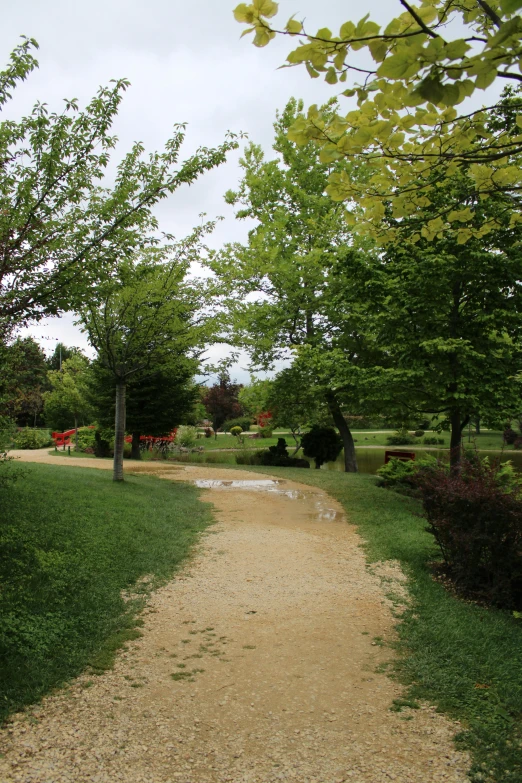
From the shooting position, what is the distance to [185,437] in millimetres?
23125

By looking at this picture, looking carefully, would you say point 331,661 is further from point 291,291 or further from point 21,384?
point 291,291

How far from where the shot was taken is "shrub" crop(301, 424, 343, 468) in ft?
62.9

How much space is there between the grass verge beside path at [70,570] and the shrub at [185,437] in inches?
549

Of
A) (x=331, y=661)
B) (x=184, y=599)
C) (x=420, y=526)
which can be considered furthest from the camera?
(x=420, y=526)

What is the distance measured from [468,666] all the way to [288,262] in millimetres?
13057

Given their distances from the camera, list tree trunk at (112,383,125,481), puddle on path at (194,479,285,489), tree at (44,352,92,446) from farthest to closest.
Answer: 1. tree at (44,352,92,446)
2. puddle on path at (194,479,285,489)
3. tree trunk at (112,383,125,481)

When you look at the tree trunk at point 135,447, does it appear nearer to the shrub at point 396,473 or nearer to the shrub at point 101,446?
the shrub at point 101,446

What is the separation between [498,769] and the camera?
2506 millimetres

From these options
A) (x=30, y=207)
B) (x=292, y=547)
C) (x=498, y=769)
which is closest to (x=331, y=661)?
(x=498, y=769)

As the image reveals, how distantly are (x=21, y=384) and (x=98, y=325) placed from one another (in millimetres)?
4571

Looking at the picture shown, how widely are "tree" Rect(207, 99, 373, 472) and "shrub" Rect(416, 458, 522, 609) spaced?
8.83m

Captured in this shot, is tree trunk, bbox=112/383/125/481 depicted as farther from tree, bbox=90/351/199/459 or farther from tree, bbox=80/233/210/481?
tree, bbox=90/351/199/459

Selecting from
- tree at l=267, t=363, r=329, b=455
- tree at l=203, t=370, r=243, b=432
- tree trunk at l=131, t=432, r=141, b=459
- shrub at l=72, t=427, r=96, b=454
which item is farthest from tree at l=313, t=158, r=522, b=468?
tree at l=203, t=370, r=243, b=432

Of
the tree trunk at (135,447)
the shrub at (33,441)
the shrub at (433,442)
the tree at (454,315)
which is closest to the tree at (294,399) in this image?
the tree trunk at (135,447)
